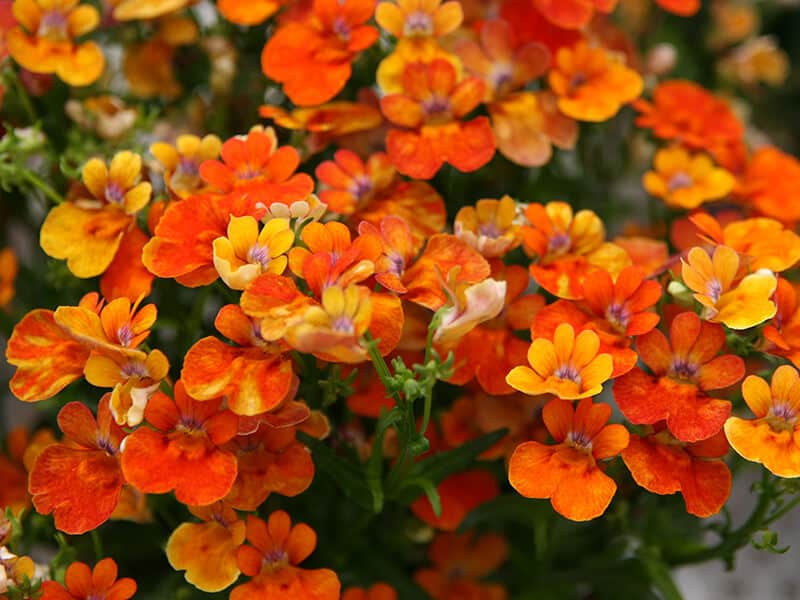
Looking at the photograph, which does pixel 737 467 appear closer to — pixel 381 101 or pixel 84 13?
pixel 381 101

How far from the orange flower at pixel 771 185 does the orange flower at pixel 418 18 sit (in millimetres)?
270

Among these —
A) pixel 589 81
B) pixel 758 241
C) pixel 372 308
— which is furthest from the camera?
→ pixel 589 81

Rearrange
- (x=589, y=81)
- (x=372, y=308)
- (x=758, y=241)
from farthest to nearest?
(x=589, y=81), (x=758, y=241), (x=372, y=308)

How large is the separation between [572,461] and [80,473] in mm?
276

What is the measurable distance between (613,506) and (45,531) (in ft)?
1.33

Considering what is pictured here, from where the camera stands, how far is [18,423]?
1.00m

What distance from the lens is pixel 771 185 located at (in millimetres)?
727

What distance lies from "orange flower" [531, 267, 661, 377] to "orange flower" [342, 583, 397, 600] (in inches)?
8.3

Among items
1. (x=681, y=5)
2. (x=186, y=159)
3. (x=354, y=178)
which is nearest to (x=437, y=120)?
(x=354, y=178)

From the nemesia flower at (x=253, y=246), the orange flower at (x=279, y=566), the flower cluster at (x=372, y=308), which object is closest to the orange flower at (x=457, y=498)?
the flower cluster at (x=372, y=308)

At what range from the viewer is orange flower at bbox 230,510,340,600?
529 mm

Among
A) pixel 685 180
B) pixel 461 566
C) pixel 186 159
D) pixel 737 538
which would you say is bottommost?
pixel 461 566

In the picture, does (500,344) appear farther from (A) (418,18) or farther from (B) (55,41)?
(B) (55,41)

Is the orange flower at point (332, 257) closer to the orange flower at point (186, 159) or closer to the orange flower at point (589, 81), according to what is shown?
the orange flower at point (186, 159)
